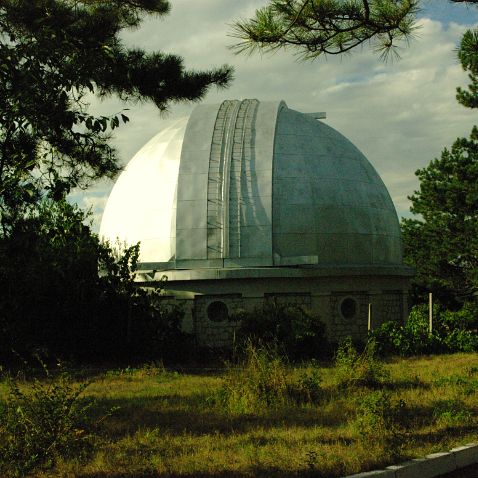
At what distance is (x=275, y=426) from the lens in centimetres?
964

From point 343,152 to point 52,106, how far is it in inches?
709

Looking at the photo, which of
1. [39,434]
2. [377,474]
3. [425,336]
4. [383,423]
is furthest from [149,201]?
[377,474]

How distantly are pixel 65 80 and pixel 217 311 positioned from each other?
14.9 m

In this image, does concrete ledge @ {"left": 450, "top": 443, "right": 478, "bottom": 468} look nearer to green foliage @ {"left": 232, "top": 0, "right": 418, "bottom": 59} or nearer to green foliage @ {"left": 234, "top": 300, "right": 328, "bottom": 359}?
green foliage @ {"left": 232, "top": 0, "right": 418, "bottom": 59}

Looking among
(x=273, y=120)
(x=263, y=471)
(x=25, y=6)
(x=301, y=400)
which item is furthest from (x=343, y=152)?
(x=263, y=471)

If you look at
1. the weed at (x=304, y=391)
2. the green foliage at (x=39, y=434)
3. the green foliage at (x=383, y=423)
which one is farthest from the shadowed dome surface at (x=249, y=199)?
the green foliage at (x=39, y=434)

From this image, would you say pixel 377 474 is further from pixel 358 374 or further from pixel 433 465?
pixel 358 374

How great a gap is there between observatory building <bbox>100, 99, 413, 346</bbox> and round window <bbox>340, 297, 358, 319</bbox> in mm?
31

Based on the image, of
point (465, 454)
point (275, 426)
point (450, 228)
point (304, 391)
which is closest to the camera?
point (465, 454)

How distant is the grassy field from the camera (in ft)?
24.2

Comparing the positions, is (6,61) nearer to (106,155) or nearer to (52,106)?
(52,106)

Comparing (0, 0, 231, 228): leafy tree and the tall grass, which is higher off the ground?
(0, 0, 231, 228): leafy tree

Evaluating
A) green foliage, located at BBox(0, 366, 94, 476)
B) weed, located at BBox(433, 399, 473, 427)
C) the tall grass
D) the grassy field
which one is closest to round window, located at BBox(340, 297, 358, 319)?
the grassy field

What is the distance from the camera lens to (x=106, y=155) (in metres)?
10.7
